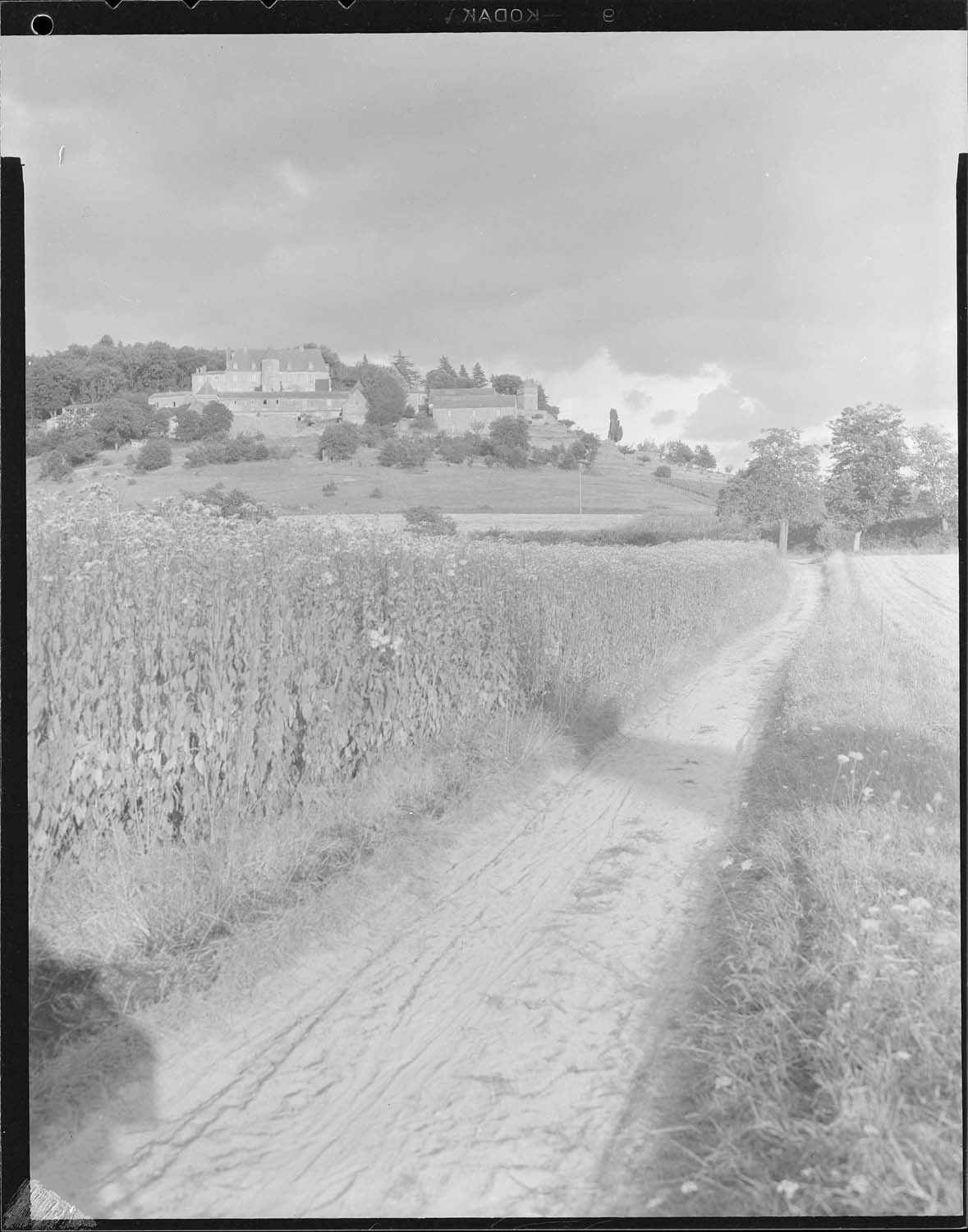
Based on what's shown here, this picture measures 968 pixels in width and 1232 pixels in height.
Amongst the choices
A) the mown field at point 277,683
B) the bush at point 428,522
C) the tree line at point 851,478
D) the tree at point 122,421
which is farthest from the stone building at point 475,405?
the tree at point 122,421

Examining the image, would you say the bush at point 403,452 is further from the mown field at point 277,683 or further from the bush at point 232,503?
the bush at point 232,503

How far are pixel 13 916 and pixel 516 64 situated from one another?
241 cm

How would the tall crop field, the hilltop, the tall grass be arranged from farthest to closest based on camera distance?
the tall crop field
the hilltop
the tall grass

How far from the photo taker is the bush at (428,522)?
218 cm

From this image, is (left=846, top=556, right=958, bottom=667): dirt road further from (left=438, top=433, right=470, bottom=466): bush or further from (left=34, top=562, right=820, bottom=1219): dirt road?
(left=438, top=433, right=470, bottom=466): bush

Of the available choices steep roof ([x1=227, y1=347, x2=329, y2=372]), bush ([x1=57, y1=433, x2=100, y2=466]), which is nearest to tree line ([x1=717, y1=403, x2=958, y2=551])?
steep roof ([x1=227, y1=347, x2=329, y2=372])

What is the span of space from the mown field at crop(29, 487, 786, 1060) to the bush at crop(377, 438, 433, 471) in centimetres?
26

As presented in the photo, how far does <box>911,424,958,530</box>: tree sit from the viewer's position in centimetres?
186

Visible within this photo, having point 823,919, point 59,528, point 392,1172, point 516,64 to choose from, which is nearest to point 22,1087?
point 392,1172

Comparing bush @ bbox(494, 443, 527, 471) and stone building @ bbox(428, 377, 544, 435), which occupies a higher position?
stone building @ bbox(428, 377, 544, 435)

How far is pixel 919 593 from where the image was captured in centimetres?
205

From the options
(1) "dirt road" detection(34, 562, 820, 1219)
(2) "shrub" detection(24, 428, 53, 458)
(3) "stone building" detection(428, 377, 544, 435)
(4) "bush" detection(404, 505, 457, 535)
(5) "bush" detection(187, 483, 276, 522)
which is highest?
(3) "stone building" detection(428, 377, 544, 435)

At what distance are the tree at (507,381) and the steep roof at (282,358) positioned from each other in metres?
0.44

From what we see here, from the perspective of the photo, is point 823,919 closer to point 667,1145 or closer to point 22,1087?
point 667,1145
